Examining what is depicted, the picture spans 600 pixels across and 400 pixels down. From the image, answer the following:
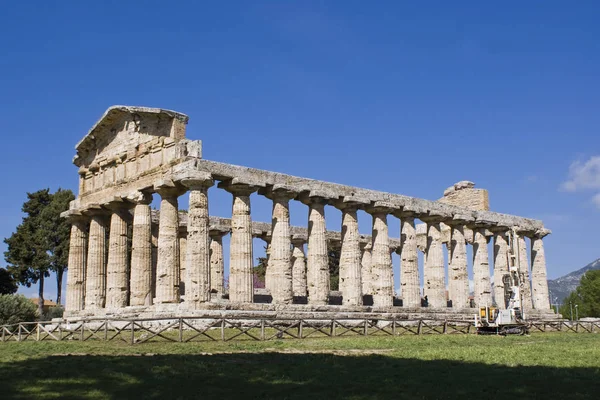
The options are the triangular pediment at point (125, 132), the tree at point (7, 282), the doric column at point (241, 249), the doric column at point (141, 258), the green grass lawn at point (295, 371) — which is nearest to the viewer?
the green grass lawn at point (295, 371)

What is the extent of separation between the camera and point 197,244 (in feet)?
109

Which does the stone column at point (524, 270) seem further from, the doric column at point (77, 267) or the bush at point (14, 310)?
the bush at point (14, 310)

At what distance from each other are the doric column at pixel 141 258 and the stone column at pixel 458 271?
21.1m

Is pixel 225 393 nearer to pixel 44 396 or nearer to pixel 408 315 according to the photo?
pixel 44 396

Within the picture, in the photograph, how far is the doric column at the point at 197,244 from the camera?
32.9 m

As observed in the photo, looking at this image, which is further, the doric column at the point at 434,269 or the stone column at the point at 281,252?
the doric column at the point at 434,269

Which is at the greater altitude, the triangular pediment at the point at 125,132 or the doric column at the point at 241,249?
the triangular pediment at the point at 125,132

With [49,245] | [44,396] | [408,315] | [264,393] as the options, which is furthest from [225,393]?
[49,245]

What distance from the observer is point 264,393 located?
15.0m

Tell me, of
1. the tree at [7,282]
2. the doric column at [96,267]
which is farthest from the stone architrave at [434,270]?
the tree at [7,282]

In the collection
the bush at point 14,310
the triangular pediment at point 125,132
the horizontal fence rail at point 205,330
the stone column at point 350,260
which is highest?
the triangular pediment at point 125,132

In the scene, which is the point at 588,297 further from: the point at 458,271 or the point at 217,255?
the point at 217,255

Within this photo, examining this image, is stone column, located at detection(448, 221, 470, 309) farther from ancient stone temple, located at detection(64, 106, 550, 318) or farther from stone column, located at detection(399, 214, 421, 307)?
stone column, located at detection(399, 214, 421, 307)

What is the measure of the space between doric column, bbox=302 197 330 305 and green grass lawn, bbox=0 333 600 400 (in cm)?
1276
